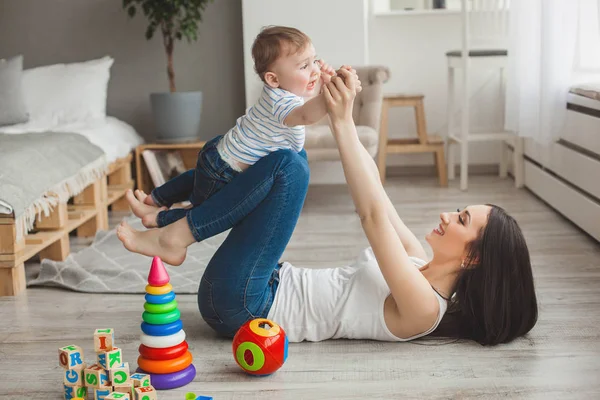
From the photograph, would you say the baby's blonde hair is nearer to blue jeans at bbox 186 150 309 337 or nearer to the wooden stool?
blue jeans at bbox 186 150 309 337

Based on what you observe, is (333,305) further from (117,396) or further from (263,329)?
(117,396)

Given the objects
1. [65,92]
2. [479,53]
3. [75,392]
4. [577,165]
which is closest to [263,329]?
[75,392]

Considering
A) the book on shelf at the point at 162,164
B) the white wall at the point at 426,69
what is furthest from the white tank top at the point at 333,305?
the white wall at the point at 426,69

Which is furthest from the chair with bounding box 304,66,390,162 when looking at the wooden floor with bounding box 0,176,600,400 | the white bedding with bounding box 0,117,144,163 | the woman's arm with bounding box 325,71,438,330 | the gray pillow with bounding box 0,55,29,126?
the woman's arm with bounding box 325,71,438,330

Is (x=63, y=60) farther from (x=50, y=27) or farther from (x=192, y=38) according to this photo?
(x=192, y=38)

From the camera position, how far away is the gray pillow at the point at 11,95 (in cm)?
405

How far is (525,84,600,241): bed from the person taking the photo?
3344mm

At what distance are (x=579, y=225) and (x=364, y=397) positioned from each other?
203 cm

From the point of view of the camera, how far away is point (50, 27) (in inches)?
197

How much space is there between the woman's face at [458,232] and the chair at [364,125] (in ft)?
6.64

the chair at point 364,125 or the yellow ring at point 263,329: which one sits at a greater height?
the chair at point 364,125

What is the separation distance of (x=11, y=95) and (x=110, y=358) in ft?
8.95

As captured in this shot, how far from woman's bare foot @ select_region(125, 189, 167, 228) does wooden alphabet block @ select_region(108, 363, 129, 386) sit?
0.61 metres

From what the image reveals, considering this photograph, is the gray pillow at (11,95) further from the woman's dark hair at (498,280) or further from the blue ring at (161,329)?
the woman's dark hair at (498,280)
